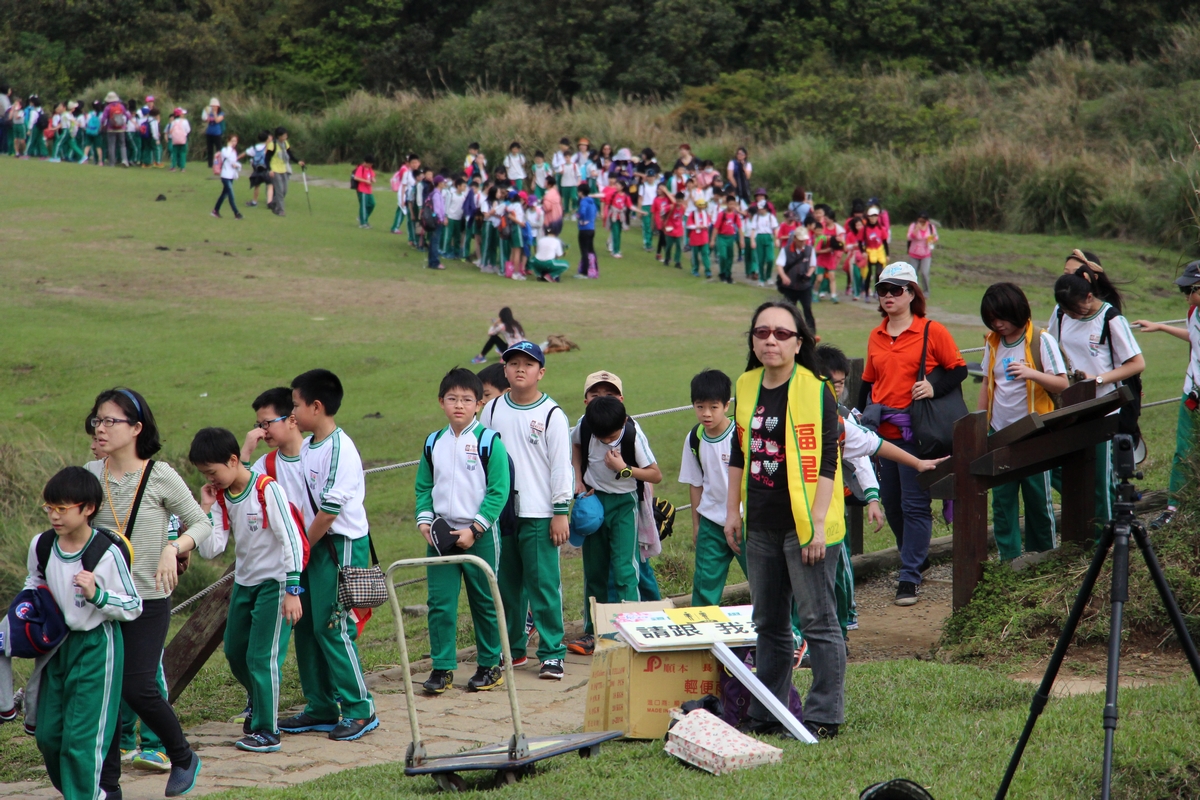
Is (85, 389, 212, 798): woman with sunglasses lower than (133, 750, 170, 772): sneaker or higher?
higher

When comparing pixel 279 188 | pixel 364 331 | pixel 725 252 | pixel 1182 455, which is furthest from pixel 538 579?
pixel 279 188

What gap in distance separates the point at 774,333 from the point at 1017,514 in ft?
10.2

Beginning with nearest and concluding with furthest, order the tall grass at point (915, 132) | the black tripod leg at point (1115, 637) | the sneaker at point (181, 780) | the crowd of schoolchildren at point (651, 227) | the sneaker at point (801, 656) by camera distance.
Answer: the black tripod leg at point (1115, 637) → the sneaker at point (181, 780) → the sneaker at point (801, 656) → the crowd of schoolchildren at point (651, 227) → the tall grass at point (915, 132)

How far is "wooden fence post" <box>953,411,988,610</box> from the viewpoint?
633cm

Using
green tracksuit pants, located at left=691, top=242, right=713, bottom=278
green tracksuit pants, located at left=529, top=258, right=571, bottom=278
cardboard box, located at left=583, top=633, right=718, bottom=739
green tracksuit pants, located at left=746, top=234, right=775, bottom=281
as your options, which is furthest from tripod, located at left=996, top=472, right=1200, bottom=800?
green tracksuit pants, located at left=691, top=242, right=713, bottom=278

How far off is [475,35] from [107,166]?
1703 cm

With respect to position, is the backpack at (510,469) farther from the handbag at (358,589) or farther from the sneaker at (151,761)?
the sneaker at (151,761)

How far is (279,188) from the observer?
26531 mm

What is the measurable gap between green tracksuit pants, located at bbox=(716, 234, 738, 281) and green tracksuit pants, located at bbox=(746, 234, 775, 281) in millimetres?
403

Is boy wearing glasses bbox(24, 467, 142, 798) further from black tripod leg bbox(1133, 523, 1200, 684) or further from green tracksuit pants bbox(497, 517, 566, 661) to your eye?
black tripod leg bbox(1133, 523, 1200, 684)

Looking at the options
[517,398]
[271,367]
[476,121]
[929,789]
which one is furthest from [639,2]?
[929,789]

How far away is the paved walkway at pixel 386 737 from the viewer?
208 inches

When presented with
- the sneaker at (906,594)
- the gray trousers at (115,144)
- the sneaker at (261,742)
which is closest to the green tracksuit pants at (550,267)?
the sneaker at (906,594)

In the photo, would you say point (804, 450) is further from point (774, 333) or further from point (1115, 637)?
point (1115, 637)
